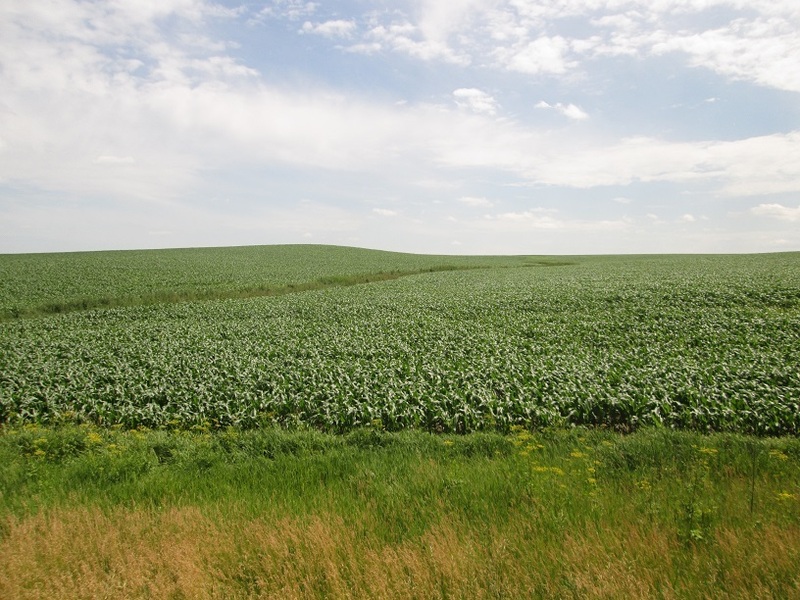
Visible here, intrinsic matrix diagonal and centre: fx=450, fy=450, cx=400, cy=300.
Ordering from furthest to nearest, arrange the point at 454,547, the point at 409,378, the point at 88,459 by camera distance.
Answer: the point at 409,378
the point at 88,459
the point at 454,547

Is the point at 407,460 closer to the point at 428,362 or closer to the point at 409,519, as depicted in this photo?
the point at 409,519

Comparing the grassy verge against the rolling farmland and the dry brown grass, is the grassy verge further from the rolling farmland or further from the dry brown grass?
the rolling farmland

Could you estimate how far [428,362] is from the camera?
47.6 feet

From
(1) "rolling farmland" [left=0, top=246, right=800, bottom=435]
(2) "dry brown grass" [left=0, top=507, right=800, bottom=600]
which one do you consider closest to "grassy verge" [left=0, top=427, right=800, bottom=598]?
(2) "dry brown grass" [left=0, top=507, right=800, bottom=600]

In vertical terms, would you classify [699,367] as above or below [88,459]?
above

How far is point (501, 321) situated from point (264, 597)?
18.0m

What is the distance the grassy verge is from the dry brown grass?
0.07 ft

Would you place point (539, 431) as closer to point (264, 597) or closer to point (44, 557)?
point (264, 597)

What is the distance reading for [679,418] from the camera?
10.1 m

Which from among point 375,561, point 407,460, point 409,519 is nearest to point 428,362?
point 407,460

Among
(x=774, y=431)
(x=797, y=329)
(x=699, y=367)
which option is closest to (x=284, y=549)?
(x=774, y=431)

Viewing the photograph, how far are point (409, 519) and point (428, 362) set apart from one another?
852 cm

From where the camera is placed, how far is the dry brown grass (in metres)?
4.58

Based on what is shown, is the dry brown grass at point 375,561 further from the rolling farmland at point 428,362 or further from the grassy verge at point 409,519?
the rolling farmland at point 428,362
